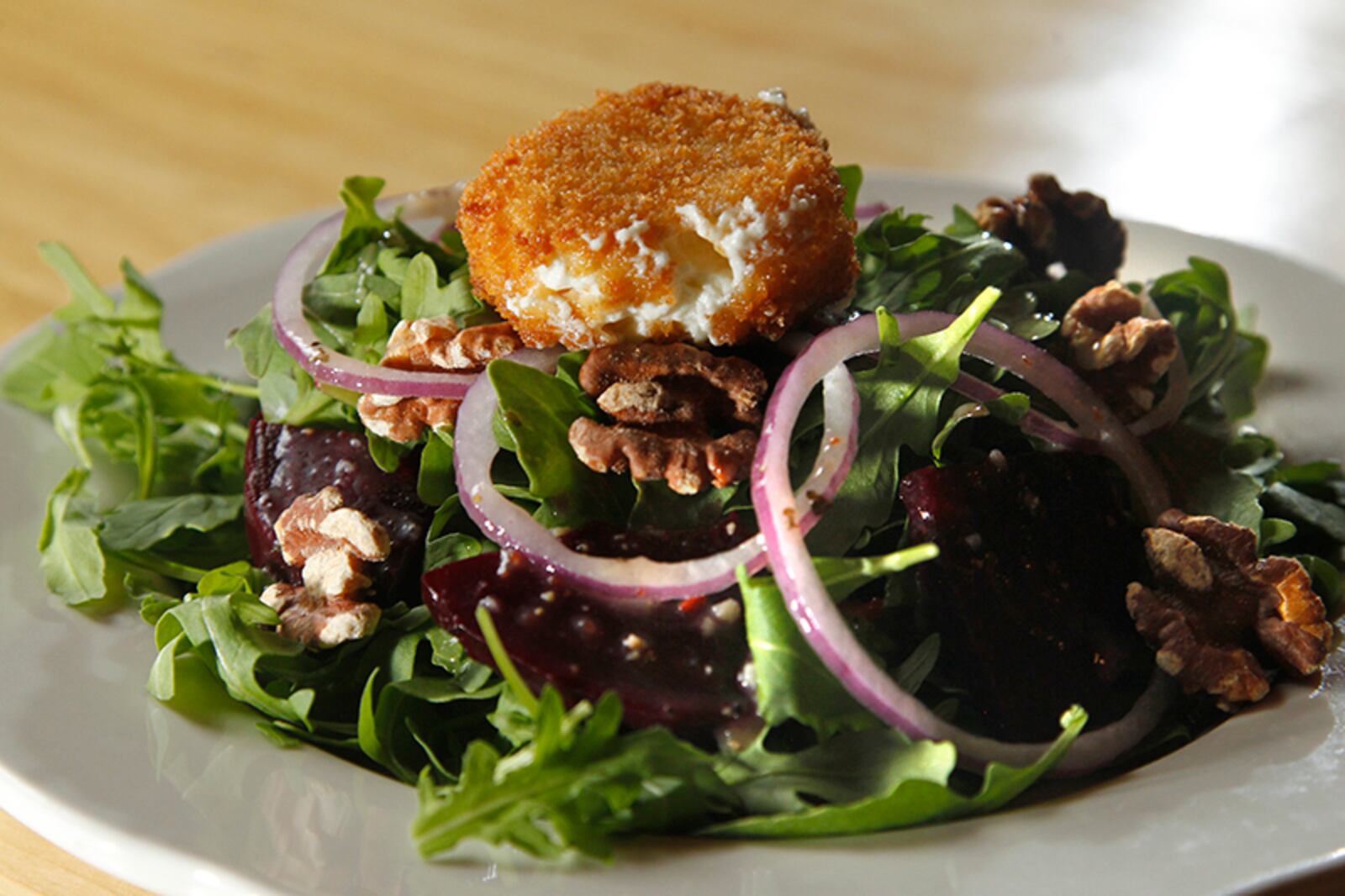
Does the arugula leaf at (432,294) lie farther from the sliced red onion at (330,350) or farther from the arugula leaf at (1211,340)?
the arugula leaf at (1211,340)

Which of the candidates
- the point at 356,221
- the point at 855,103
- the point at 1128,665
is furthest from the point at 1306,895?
the point at 855,103

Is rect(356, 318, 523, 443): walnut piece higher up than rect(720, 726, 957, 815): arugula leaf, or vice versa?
rect(356, 318, 523, 443): walnut piece

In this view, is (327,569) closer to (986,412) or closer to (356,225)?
(356,225)

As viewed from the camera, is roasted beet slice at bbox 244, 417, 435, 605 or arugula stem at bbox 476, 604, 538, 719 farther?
roasted beet slice at bbox 244, 417, 435, 605

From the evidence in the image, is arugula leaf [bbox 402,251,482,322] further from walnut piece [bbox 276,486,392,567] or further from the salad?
walnut piece [bbox 276,486,392,567]

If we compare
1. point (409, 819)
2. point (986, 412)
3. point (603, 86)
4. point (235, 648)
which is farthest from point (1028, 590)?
point (603, 86)

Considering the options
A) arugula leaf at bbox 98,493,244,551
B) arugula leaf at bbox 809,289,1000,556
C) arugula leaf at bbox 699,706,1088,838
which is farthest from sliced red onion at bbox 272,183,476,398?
arugula leaf at bbox 699,706,1088,838

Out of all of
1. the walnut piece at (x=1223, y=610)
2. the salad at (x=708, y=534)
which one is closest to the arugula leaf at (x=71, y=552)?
the salad at (x=708, y=534)
